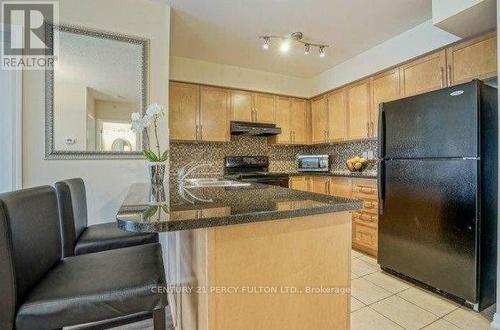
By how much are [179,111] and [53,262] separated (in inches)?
102

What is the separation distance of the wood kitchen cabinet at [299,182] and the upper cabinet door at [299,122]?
2.25 feet

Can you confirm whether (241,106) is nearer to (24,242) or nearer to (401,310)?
(401,310)

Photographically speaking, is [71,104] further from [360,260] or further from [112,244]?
[360,260]

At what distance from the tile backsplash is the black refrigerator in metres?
1.34

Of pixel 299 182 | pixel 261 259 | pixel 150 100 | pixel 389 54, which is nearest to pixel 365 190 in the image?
pixel 299 182

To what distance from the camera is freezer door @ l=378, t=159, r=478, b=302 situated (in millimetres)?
1806

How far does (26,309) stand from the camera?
2.59 feet

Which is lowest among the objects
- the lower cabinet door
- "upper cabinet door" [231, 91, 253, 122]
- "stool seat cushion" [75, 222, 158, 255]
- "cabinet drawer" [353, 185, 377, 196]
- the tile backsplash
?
the lower cabinet door

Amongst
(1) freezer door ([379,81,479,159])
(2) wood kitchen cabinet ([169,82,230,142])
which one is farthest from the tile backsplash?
(1) freezer door ([379,81,479,159])

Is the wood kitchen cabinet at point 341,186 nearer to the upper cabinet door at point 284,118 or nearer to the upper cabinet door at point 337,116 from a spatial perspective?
the upper cabinet door at point 337,116

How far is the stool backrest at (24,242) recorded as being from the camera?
2.48 feet

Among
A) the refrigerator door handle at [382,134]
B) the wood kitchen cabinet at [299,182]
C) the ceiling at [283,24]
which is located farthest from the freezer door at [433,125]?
the wood kitchen cabinet at [299,182]

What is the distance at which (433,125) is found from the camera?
2.02m

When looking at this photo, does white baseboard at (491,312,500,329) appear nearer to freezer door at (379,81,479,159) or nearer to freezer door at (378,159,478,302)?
freezer door at (378,159,478,302)
